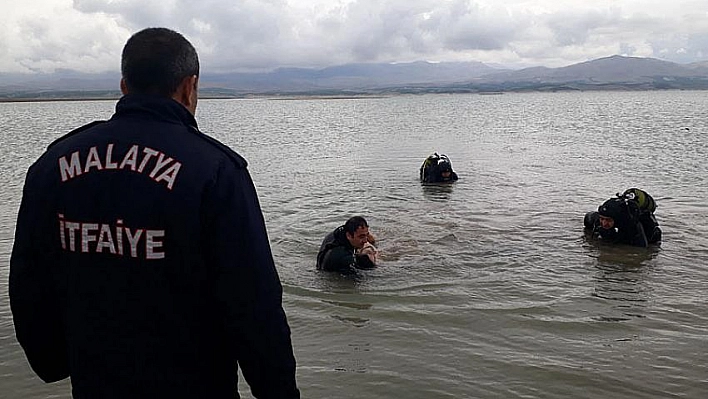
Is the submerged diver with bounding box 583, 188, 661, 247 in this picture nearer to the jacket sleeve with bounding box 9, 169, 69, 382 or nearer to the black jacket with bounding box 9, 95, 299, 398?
the black jacket with bounding box 9, 95, 299, 398

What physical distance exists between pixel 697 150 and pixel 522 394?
979 inches

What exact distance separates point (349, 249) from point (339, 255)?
Answer: 8.1 inches

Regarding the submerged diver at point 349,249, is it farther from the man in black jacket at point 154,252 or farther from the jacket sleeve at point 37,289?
the man in black jacket at point 154,252

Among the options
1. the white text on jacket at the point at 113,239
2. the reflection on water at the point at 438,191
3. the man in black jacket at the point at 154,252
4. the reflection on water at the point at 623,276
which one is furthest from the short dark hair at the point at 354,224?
the reflection on water at the point at 438,191

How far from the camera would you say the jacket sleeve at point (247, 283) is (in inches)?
88.4

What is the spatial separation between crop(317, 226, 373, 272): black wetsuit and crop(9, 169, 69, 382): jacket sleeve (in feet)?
21.3

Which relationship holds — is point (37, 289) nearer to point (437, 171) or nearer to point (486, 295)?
point (486, 295)

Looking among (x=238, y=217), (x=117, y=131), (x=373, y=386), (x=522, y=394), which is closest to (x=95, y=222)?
(x=117, y=131)

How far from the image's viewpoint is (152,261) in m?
2.28

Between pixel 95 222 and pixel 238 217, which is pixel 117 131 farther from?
pixel 238 217

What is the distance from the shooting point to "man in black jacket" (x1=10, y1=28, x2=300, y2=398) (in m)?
2.24

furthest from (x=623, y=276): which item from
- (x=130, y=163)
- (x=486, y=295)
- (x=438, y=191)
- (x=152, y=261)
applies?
(x=130, y=163)

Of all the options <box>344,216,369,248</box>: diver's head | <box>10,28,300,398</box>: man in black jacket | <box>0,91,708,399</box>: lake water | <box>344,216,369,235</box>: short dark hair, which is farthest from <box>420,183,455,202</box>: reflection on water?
<box>10,28,300,398</box>: man in black jacket

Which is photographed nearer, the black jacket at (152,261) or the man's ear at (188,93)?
the black jacket at (152,261)
